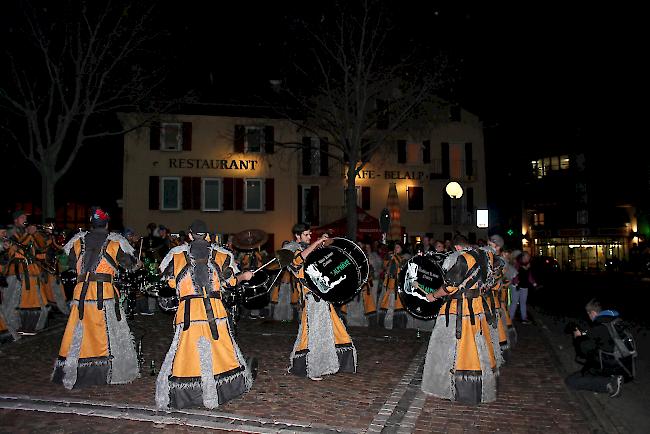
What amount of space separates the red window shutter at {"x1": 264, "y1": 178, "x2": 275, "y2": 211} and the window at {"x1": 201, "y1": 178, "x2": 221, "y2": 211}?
103 inches

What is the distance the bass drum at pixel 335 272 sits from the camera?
7.30 m

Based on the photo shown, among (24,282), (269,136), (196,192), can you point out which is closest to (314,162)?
(269,136)

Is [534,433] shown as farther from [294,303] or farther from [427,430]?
[294,303]

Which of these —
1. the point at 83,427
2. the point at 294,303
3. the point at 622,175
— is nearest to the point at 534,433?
the point at 83,427

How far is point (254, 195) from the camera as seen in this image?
31.5 metres

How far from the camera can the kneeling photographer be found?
7074 mm

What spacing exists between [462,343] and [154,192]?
1027 inches

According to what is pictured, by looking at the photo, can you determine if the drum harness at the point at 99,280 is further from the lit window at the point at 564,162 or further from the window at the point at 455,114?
the lit window at the point at 564,162

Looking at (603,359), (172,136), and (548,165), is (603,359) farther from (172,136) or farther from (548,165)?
(548,165)

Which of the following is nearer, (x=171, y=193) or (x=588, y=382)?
(x=588, y=382)

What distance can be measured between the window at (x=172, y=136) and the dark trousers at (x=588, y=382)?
26.5 m

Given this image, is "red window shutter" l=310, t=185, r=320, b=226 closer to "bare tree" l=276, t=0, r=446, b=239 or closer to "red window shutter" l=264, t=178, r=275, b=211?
"red window shutter" l=264, t=178, r=275, b=211

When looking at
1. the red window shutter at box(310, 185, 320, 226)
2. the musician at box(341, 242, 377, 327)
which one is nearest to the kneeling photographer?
the musician at box(341, 242, 377, 327)

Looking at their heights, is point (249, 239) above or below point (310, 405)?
above
